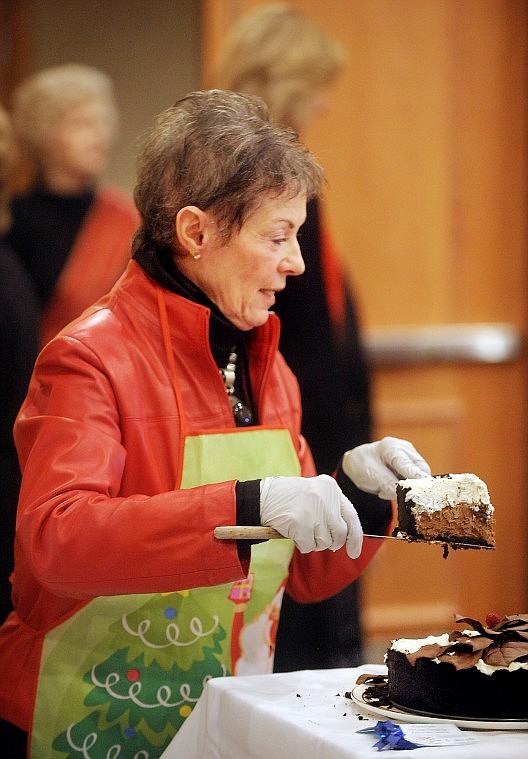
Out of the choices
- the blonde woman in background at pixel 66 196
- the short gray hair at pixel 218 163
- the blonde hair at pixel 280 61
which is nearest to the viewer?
the short gray hair at pixel 218 163

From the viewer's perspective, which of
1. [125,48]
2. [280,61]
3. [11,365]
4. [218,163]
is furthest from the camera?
[125,48]

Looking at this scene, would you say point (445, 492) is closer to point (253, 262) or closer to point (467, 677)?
point (467, 677)

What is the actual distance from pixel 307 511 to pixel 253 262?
38 centimetres

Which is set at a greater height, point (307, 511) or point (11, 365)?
point (11, 365)

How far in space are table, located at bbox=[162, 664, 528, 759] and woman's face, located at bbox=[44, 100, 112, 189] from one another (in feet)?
7.04

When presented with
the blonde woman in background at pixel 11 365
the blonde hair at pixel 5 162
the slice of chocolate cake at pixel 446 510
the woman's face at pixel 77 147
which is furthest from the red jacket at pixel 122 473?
the woman's face at pixel 77 147

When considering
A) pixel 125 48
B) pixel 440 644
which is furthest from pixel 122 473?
pixel 125 48

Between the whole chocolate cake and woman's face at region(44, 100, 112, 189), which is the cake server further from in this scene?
woman's face at region(44, 100, 112, 189)

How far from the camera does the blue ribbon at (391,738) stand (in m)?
1.31

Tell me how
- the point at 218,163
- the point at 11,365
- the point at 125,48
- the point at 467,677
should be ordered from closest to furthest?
the point at 467,677, the point at 218,163, the point at 11,365, the point at 125,48

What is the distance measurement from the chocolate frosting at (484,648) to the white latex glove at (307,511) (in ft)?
0.55

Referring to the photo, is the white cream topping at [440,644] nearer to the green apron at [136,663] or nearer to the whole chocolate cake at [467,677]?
the whole chocolate cake at [467,677]

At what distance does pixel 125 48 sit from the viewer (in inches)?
178

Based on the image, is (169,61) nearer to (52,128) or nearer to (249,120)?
(52,128)
